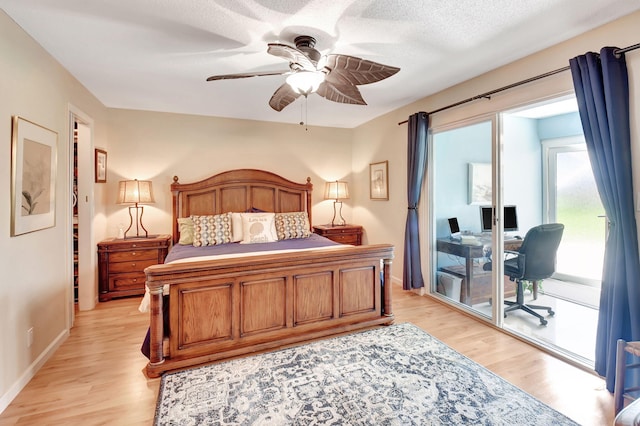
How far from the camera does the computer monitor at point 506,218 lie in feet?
12.7

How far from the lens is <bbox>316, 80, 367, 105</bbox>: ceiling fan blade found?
7.99ft

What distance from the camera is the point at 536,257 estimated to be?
10.6 feet

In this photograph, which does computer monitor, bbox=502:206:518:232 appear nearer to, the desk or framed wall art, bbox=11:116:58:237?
the desk

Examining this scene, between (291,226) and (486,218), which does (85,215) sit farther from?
(486,218)

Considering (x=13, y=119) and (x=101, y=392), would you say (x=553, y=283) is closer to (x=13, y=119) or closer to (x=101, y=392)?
(x=101, y=392)

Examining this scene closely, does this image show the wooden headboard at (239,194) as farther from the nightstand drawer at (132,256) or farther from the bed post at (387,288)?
the bed post at (387,288)

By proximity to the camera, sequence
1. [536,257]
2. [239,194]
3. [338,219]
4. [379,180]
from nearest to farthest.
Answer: [536,257] < [239,194] < [379,180] < [338,219]

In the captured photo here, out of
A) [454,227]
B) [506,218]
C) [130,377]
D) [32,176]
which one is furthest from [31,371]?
[506,218]

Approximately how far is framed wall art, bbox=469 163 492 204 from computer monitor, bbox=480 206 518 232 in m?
0.32

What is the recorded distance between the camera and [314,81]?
2248 millimetres

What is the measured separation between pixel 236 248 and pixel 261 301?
1.14m

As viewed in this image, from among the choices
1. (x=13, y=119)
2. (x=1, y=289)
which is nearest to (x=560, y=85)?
(x=13, y=119)

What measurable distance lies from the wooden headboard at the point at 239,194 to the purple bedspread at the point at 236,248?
0.86 meters

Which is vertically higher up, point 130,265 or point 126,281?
point 130,265
